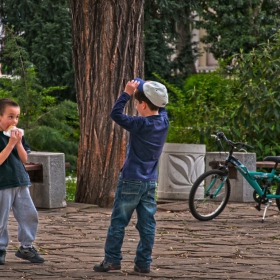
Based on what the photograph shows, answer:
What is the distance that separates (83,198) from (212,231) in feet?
9.20

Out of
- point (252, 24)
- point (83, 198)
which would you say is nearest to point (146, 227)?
point (83, 198)

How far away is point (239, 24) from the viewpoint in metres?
26.7

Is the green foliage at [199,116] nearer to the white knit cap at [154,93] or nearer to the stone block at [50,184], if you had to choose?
the stone block at [50,184]

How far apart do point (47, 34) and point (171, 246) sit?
14.3m

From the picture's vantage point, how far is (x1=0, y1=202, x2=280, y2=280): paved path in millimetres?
6309

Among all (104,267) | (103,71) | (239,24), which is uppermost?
(239,24)

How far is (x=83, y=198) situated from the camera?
37.1 ft

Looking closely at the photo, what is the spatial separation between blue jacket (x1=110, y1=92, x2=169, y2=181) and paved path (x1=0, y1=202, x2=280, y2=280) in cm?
76

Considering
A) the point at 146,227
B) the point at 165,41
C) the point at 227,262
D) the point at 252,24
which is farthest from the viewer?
the point at 252,24

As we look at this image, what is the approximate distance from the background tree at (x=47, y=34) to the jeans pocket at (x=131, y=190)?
47.7ft

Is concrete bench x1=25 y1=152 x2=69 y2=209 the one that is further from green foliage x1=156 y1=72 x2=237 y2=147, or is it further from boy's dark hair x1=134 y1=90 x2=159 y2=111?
boy's dark hair x1=134 y1=90 x2=159 y2=111

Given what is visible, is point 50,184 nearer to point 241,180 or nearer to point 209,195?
point 209,195

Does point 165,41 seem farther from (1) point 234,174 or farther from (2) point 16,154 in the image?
(2) point 16,154

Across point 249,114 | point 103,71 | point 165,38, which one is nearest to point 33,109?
point 249,114
